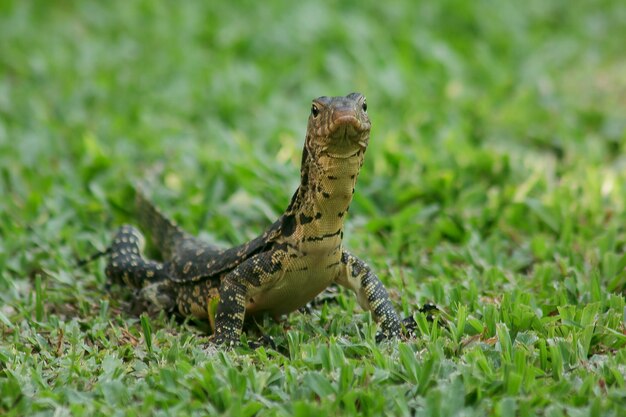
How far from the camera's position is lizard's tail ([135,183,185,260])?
19.6 ft

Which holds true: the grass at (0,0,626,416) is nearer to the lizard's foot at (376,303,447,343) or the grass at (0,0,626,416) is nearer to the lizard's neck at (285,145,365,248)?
the lizard's foot at (376,303,447,343)

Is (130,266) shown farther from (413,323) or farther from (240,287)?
(413,323)

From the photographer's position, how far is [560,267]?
19.1 feet

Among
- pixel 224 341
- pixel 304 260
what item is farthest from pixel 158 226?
pixel 304 260

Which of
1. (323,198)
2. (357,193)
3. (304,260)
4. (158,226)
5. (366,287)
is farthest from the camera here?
(357,193)

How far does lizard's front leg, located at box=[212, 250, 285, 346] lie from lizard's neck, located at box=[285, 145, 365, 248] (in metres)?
0.19

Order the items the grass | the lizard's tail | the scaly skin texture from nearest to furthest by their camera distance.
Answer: the grass
the scaly skin texture
the lizard's tail

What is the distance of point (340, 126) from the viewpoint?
173 inches

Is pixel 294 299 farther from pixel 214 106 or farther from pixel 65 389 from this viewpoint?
pixel 214 106

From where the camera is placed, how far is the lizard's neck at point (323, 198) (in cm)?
457

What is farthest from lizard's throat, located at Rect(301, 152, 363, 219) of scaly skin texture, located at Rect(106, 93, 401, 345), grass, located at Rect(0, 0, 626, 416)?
grass, located at Rect(0, 0, 626, 416)

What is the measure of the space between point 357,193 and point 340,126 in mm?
2531

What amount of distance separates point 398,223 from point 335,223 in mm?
1844

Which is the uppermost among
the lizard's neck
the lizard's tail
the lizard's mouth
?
the lizard's tail
